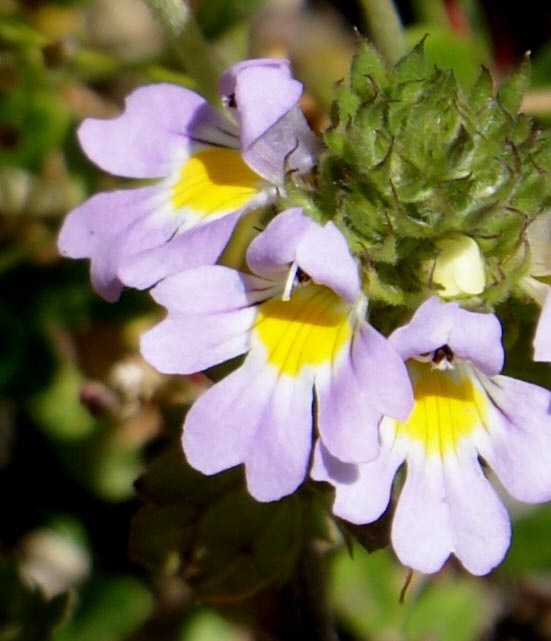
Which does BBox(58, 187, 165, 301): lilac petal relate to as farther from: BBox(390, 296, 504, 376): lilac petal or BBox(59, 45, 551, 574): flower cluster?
BBox(390, 296, 504, 376): lilac petal

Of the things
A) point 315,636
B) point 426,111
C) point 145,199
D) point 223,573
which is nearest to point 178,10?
point 145,199

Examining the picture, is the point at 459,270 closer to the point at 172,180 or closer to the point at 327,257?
the point at 327,257

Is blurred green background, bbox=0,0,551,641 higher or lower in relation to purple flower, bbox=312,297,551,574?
lower

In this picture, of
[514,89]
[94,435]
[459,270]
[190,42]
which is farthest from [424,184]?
[94,435]

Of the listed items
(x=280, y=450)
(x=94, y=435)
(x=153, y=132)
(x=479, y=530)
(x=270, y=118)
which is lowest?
(x=94, y=435)

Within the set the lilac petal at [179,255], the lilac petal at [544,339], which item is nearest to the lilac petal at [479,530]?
the lilac petal at [544,339]

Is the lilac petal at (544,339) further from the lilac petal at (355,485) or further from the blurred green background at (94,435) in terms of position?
the blurred green background at (94,435)

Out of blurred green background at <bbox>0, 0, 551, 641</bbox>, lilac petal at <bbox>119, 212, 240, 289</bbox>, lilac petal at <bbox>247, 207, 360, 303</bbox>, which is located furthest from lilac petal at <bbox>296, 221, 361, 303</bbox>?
blurred green background at <bbox>0, 0, 551, 641</bbox>
